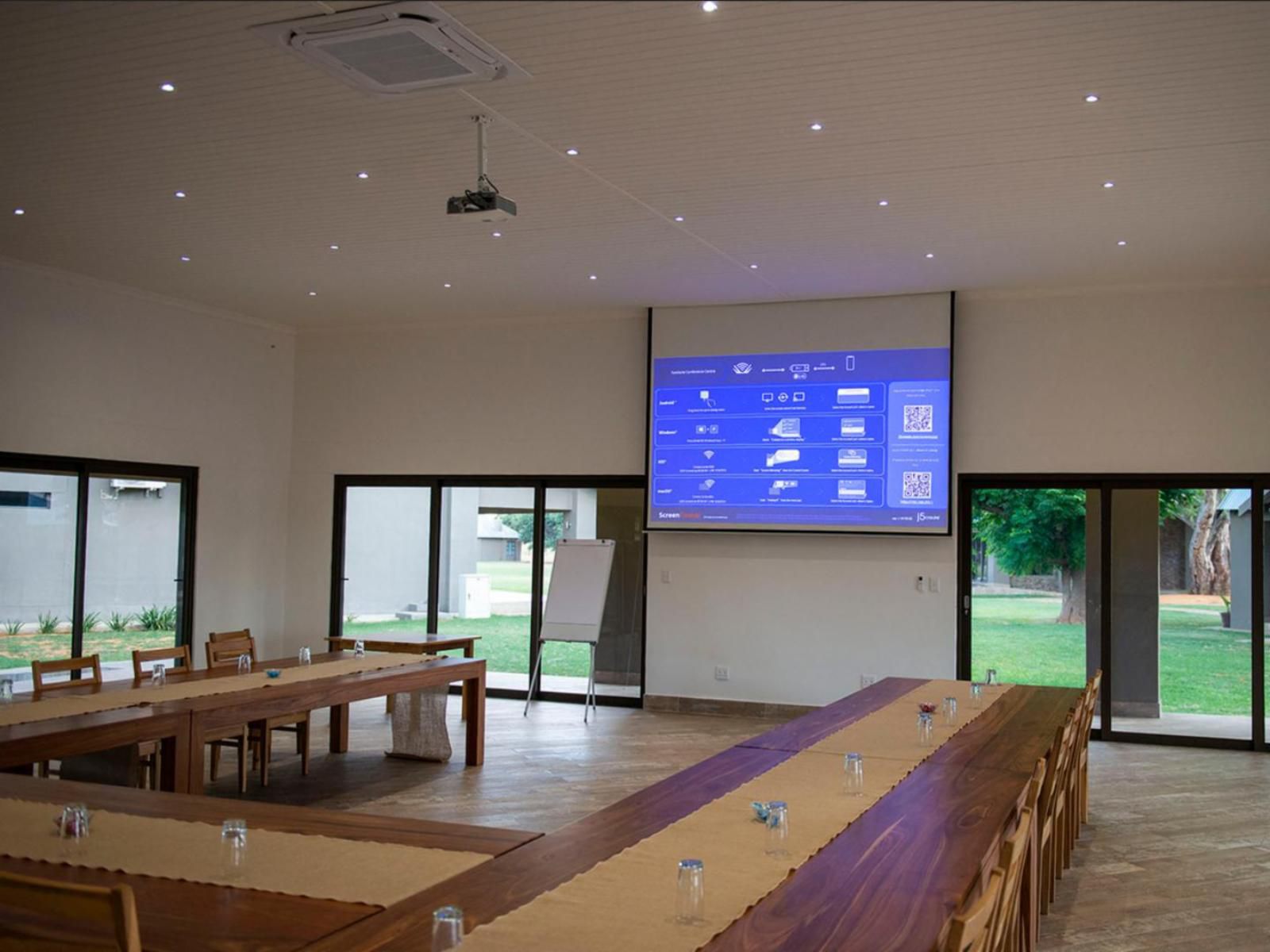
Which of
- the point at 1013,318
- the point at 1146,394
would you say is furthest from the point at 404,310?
the point at 1146,394

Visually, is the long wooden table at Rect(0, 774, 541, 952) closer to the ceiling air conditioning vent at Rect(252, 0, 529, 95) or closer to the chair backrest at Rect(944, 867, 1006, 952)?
the chair backrest at Rect(944, 867, 1006, 952)

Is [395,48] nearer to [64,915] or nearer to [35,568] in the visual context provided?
[64,915]

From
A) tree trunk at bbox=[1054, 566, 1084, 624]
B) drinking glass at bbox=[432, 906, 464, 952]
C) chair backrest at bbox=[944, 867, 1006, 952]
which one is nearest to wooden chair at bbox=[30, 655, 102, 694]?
drinking glass at bbox=[432, 906, 464, 952]

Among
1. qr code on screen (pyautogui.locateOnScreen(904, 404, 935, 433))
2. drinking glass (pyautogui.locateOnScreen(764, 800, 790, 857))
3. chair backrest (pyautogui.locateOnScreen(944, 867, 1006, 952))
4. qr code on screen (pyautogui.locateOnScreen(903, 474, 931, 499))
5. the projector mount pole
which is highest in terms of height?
the projector mount pole

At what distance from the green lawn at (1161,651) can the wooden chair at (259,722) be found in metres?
5.47

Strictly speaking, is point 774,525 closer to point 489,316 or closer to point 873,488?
point 873,488

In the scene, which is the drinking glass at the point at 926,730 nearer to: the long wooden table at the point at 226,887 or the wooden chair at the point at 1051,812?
the wooden chair at the point at 1051,812

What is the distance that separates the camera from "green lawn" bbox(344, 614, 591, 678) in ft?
36.3

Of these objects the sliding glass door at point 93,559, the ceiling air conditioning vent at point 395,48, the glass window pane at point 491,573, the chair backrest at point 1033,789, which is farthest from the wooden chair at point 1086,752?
the sliding glass door at point 93,559

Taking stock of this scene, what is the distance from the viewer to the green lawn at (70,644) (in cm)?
936

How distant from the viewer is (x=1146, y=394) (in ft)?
30.2

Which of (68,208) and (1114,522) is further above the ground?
(68,208)

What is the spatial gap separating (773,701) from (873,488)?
6.85 ft

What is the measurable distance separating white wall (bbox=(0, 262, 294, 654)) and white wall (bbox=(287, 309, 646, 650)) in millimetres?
303
